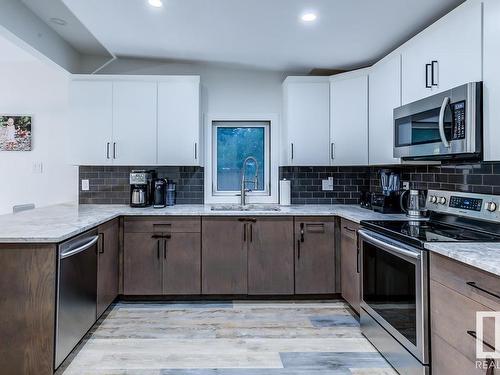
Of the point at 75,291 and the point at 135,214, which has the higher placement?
the point at 135,214

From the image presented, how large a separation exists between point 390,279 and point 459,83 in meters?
1.23

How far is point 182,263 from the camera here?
308 cm

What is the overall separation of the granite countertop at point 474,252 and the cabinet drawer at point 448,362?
0.42 m

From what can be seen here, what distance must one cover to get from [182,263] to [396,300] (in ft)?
6.05

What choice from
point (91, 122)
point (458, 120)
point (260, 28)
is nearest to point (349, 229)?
point (458, 120)

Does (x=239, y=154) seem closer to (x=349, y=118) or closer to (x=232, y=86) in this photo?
(x=232, y=86)

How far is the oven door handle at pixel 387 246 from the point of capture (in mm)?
1777

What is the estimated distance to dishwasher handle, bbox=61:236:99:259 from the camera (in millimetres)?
1938

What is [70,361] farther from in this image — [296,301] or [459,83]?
[459,83]

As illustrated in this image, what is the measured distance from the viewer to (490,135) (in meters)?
1.73

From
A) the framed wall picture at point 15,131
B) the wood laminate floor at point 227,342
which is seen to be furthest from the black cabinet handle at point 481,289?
the framed wall picture at point 15,131

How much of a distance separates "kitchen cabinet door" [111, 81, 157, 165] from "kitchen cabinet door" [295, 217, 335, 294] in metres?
1.71

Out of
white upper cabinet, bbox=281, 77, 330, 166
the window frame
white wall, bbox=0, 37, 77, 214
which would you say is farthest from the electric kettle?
white wall, bbox=0, 37, 77, 214

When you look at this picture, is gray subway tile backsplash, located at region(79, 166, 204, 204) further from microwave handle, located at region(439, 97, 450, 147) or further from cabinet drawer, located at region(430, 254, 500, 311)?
cabinet drawer, located at region(430, 254, 500, 311)
